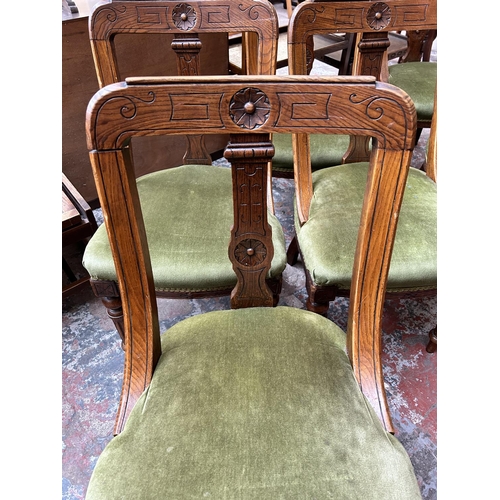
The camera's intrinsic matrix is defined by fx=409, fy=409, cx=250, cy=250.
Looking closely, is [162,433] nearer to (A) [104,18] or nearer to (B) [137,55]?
(A) [104,18]

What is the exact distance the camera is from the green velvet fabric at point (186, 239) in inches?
33.1

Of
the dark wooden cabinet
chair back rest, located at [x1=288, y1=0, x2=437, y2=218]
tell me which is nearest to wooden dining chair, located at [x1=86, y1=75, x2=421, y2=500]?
chair back rest, located at [x1=288, y1=0, x2=437, y2=218]

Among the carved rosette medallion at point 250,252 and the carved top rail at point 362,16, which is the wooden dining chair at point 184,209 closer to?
the carved top rail at point 362,16

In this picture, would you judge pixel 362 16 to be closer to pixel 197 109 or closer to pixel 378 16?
pixel 378 16

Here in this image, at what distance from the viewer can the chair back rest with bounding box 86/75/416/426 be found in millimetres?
480

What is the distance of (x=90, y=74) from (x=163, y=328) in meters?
0.90

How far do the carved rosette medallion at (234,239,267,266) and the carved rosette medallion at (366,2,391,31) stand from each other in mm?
647

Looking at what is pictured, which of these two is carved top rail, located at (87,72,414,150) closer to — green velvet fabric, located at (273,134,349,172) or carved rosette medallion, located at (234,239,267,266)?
carved rosette medallion, located at (234,239,267,266)

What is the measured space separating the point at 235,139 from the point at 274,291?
0.43 m

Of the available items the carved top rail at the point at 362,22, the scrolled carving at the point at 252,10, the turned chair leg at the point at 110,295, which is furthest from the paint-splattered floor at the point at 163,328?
the scrolled carving at the point at 252,10

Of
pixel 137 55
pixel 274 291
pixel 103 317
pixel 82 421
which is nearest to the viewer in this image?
pixel 274 291

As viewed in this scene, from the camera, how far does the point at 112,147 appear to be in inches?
19.6

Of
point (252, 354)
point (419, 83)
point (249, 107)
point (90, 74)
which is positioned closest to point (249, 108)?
point (249, 107)

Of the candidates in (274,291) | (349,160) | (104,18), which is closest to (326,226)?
(274,291)
